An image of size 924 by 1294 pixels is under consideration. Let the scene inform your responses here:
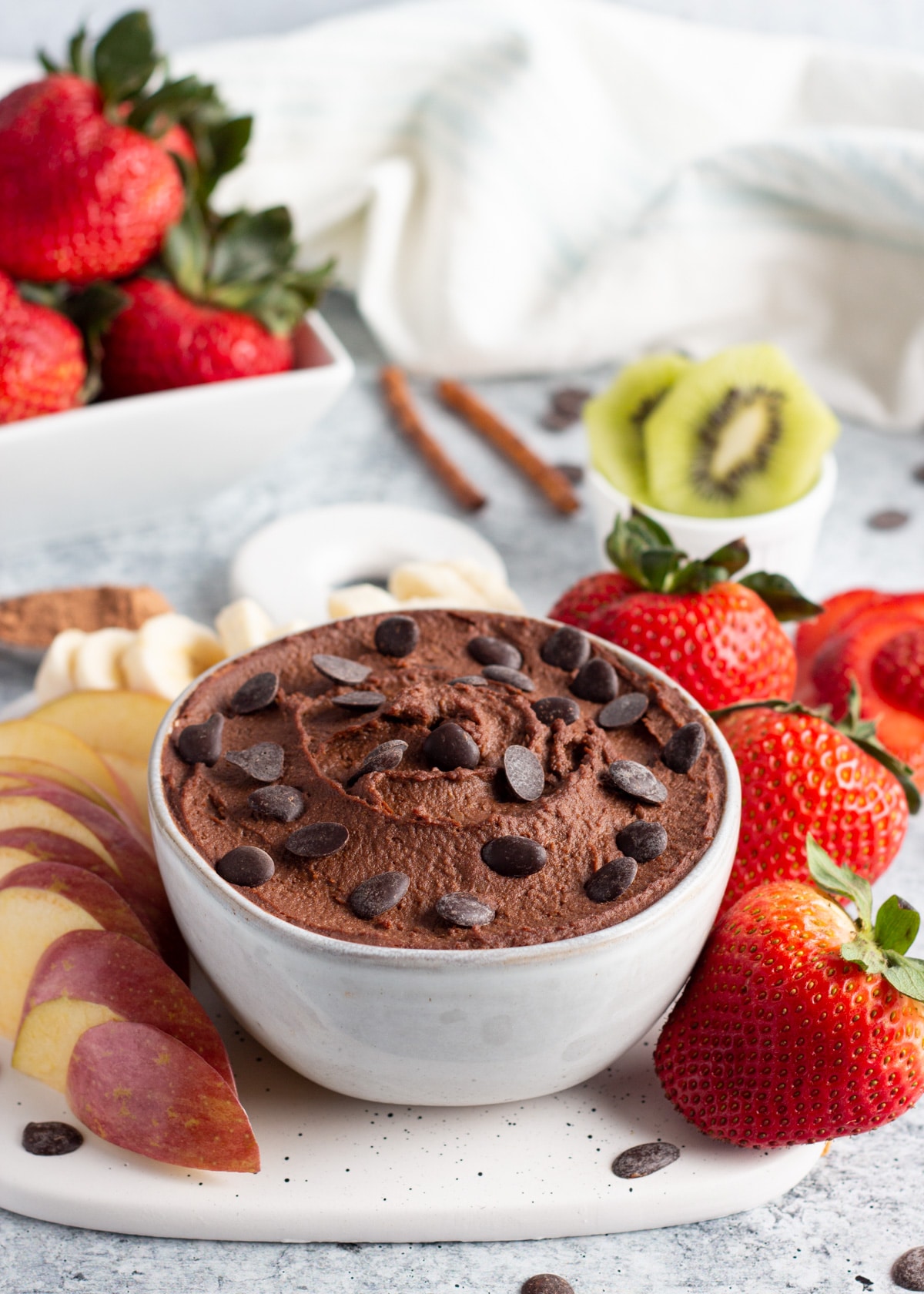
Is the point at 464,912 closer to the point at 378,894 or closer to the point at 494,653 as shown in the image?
the point at 378,894

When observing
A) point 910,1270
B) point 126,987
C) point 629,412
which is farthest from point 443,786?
point 629,412

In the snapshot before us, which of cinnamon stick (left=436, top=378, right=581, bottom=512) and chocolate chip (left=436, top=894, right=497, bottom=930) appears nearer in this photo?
chocolate chip (left=436, top=894, right=497, bottom=930)

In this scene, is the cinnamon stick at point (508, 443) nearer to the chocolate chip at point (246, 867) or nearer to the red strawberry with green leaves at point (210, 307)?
the red strawberry with green leaves at point (210, 307)

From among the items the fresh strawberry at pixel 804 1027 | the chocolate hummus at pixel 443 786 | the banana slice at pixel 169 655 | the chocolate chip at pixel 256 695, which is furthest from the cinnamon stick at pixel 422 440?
the fresh strawberry at pixel 804 1027

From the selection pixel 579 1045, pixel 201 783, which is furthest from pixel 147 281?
pixel 579 1045

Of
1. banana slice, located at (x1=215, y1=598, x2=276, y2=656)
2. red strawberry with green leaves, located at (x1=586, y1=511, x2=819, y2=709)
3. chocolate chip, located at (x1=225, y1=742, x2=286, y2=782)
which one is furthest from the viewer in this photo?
banana slice, located at (x1=215, y1=598, x2=276, y2=656)

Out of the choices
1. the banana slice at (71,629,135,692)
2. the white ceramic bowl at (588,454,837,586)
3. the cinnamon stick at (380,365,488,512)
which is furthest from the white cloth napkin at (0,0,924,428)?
the banana slice at (71,629,135,692)

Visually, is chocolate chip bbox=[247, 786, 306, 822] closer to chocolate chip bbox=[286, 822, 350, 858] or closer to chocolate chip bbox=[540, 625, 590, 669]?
chocolate chip bbox=[286, 822, 350, 858]
